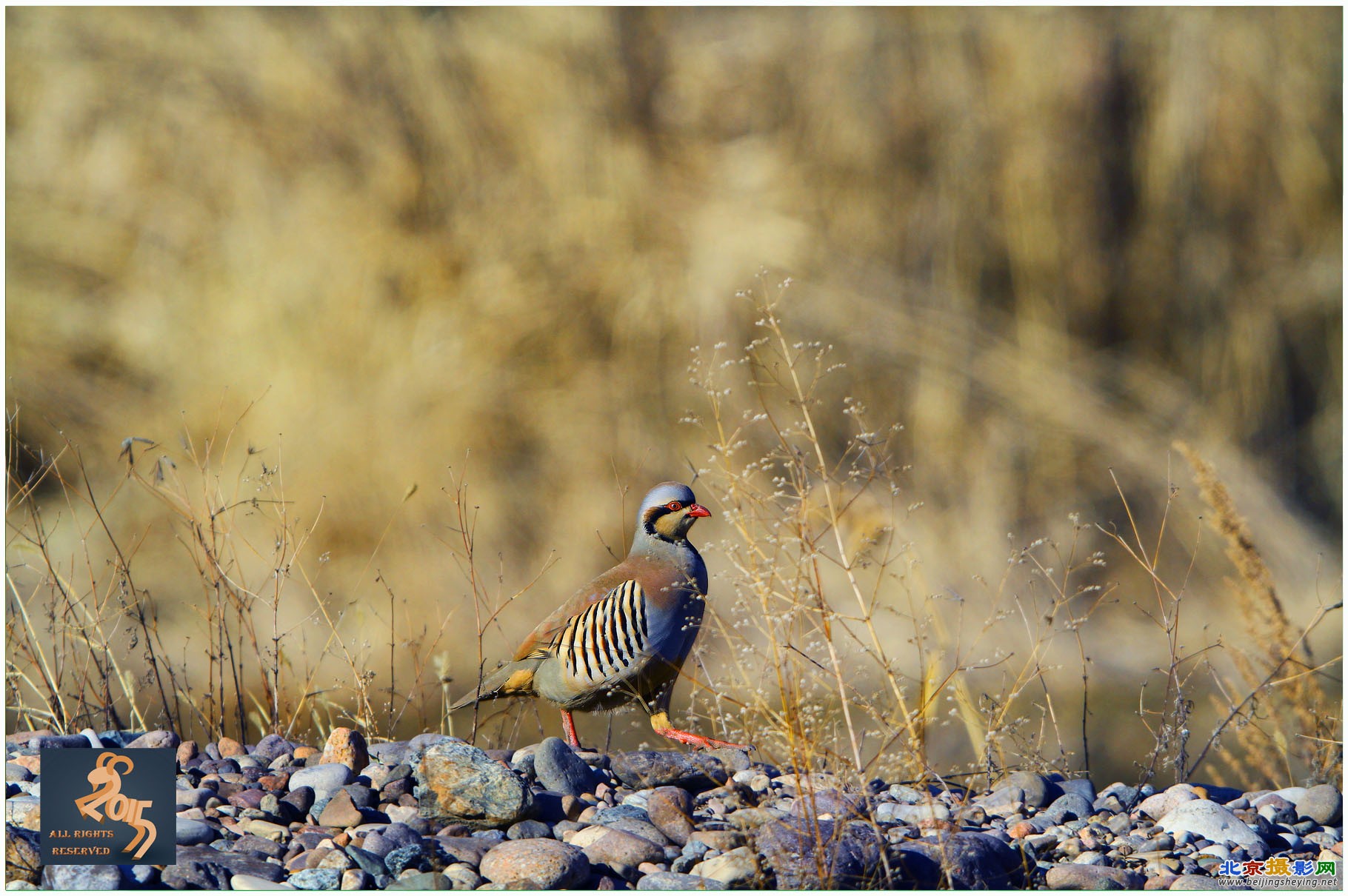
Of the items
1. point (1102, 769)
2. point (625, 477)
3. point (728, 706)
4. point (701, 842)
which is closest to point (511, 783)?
point (701, 842)

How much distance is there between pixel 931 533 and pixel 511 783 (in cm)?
440

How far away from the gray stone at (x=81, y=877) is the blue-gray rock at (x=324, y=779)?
525mm

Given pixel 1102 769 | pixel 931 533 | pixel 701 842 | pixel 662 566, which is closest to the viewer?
pixel 701 842

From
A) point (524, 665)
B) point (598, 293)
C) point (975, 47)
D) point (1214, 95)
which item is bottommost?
point (524, 665)

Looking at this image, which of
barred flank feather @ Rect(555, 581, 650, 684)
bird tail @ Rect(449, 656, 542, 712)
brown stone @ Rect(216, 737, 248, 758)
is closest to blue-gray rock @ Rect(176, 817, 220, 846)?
brown stone @ Rect(216, 737, 248, 758)

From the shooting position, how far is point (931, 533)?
21.6ft

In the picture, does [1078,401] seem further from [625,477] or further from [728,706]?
[728,706]

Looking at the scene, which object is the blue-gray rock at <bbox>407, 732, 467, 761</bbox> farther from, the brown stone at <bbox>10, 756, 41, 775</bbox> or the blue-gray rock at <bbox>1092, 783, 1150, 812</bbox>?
the blue-gray rock at <bbox>1092, 783, 1150, 812</bbox>

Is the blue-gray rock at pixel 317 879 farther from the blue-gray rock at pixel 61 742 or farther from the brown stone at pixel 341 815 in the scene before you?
the blue-gray rock at pixel 61 742

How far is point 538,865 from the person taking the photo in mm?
2314

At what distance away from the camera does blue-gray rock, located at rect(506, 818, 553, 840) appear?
2.59 metres

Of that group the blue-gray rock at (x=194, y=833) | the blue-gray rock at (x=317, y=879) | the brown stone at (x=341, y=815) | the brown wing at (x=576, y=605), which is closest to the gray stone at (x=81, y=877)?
the blue-gray rock at (x=194, y=833)

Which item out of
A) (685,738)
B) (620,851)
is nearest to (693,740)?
(685,738)

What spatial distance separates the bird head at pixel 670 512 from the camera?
336 centimetres
